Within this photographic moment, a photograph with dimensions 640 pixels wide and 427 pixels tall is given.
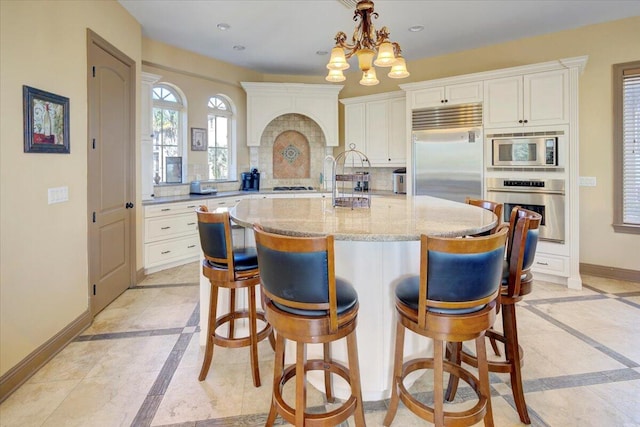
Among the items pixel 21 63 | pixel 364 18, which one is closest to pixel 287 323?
pixel 364 18

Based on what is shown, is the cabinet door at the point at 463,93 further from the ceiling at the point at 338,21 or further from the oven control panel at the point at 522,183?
the oven control panel at the point at 522,183

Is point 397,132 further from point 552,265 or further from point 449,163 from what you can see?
point 552,265

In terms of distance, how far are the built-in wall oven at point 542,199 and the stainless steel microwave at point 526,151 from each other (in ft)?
0.68

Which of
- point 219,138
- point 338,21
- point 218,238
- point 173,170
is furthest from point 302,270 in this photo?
point 219,138

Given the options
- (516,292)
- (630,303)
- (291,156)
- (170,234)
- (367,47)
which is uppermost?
(367,47)

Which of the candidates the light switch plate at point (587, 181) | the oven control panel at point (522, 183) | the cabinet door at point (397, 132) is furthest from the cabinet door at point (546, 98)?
the cabinet door at point (397, 132)

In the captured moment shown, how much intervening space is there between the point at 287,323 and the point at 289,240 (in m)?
0.38

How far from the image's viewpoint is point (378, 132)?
18.5 ft

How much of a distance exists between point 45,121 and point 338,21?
3129mm

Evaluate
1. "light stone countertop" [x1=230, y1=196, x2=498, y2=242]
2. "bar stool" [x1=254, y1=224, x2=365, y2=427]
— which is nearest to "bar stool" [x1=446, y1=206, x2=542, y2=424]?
"light stone countertop" [x1=230, y1=196, x2=498, y2=242]

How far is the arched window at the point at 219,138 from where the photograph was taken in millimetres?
5707

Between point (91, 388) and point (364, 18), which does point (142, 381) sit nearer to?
point (91, 388)

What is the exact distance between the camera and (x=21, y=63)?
2.18m

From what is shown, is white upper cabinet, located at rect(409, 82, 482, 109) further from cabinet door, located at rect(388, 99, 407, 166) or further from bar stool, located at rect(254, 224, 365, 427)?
bar stool, located at rect(254, 224, 365, 427)
